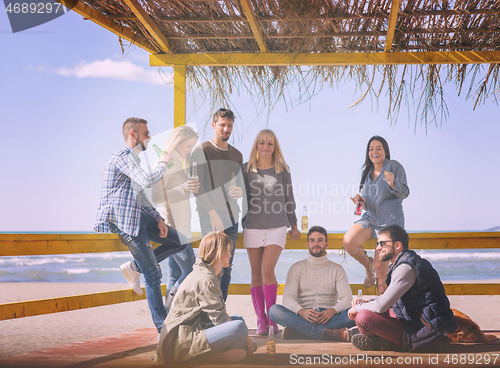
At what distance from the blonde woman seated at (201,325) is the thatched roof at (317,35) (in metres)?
2.11

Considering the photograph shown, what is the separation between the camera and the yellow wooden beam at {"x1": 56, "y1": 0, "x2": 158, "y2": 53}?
404 cm

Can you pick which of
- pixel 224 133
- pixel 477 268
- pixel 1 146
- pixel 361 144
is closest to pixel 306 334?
pixel 224 133

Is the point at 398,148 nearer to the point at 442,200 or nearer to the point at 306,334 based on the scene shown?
the point at 442,200

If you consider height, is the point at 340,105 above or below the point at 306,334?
above

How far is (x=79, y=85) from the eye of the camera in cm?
2945

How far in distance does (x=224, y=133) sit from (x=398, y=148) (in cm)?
2296

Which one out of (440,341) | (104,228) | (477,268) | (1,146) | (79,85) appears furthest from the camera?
(79,85)

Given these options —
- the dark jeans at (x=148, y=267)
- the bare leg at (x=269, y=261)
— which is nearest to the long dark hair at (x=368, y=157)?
the bare leg at (x=269, y=261)

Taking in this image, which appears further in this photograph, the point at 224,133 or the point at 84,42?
the point at 84,42

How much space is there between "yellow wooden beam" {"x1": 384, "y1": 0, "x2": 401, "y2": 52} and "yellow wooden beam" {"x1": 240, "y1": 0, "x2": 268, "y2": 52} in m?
1.08

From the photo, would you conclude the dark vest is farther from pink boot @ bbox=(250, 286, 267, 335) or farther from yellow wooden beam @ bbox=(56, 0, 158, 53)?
yellow wooden beam @ bbox=(56, 0, 158, 53)

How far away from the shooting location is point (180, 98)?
5031 mm

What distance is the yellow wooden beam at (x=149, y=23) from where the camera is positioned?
414cm

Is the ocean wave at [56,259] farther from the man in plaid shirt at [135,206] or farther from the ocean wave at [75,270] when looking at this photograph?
the man in plaid shirt at [135,206]
